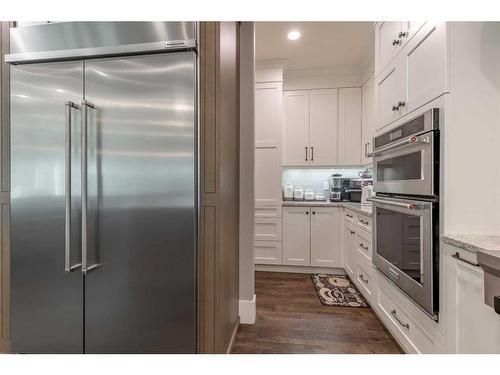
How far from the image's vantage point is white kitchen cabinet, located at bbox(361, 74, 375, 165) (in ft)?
10.7

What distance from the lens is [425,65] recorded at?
4.86 feet

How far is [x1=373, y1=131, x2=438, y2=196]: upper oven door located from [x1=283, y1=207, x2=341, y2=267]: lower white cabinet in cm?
144

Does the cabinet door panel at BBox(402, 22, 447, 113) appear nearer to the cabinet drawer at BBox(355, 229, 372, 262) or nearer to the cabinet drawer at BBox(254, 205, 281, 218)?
the cabinet drawer at BBox(355, 229, 372, 262)

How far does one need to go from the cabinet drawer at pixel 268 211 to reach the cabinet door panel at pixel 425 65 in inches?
81.9

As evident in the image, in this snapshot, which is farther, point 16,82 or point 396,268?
point 396,268

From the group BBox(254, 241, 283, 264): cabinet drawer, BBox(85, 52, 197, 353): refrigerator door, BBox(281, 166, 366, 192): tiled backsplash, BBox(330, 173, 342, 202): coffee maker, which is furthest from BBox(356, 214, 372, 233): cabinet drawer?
BBox(85, 52, 197, 353): refrigerator door

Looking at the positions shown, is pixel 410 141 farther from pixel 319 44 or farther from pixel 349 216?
pixel 319 44

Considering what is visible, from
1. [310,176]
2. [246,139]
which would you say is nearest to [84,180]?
[246,139]

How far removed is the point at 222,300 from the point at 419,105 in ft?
5.35

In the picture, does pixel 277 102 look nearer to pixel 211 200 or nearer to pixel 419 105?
pixel 419 105

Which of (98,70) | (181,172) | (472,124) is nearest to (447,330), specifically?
(472,124)

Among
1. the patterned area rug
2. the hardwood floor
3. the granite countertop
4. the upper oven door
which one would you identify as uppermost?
the upper oven door

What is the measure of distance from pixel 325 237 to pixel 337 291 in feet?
2.47

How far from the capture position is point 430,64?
56.5 inches
